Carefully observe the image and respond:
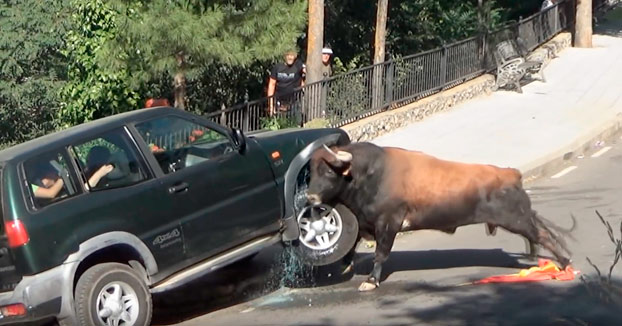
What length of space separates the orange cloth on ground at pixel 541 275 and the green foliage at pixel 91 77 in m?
9.18

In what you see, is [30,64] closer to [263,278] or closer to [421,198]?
[263,278]

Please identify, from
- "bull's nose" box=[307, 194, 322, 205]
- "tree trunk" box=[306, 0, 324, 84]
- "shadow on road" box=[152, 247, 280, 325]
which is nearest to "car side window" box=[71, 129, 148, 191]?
"bull's nose" box=[307, 194, 322, 205]

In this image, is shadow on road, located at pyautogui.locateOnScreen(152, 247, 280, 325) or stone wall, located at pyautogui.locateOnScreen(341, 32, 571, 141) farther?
stone wall, located at pyautogui.locateOnScreen(341, 32, 571, 141)

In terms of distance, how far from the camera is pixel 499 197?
33.7ft

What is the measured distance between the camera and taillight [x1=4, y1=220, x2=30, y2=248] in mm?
8734

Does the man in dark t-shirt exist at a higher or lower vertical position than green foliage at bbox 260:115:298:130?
higher

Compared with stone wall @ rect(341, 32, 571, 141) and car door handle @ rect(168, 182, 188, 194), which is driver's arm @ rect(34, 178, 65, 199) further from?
stone wall @ rect(341, 32, 571, 141)

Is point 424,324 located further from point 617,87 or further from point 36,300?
point 617,87

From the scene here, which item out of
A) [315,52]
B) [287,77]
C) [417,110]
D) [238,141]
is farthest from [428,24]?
[238,141]

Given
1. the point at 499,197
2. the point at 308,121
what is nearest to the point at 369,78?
the point at 308,121

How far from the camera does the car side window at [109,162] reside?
948 centimetres

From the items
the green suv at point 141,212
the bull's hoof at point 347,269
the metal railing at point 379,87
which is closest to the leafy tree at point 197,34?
the metal railing at point 379,87

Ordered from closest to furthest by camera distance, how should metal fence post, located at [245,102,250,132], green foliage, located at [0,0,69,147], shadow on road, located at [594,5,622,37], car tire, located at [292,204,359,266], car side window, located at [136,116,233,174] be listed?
car side window, located at [136,116,233,174] → car tire, located at [292,204,359,266] → metal fence post, located at [245,102,250,132] → green foliage, located at [0,0,69,147] → shadow on road, located at [594,5,622,37]

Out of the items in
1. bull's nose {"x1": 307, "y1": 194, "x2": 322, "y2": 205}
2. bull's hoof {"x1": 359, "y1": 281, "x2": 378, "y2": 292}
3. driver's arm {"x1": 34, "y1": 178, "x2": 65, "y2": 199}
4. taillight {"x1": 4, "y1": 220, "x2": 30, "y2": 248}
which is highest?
driver's arm {"x1": 34, "y1": 178, "x2": 65, "y2": 199}
